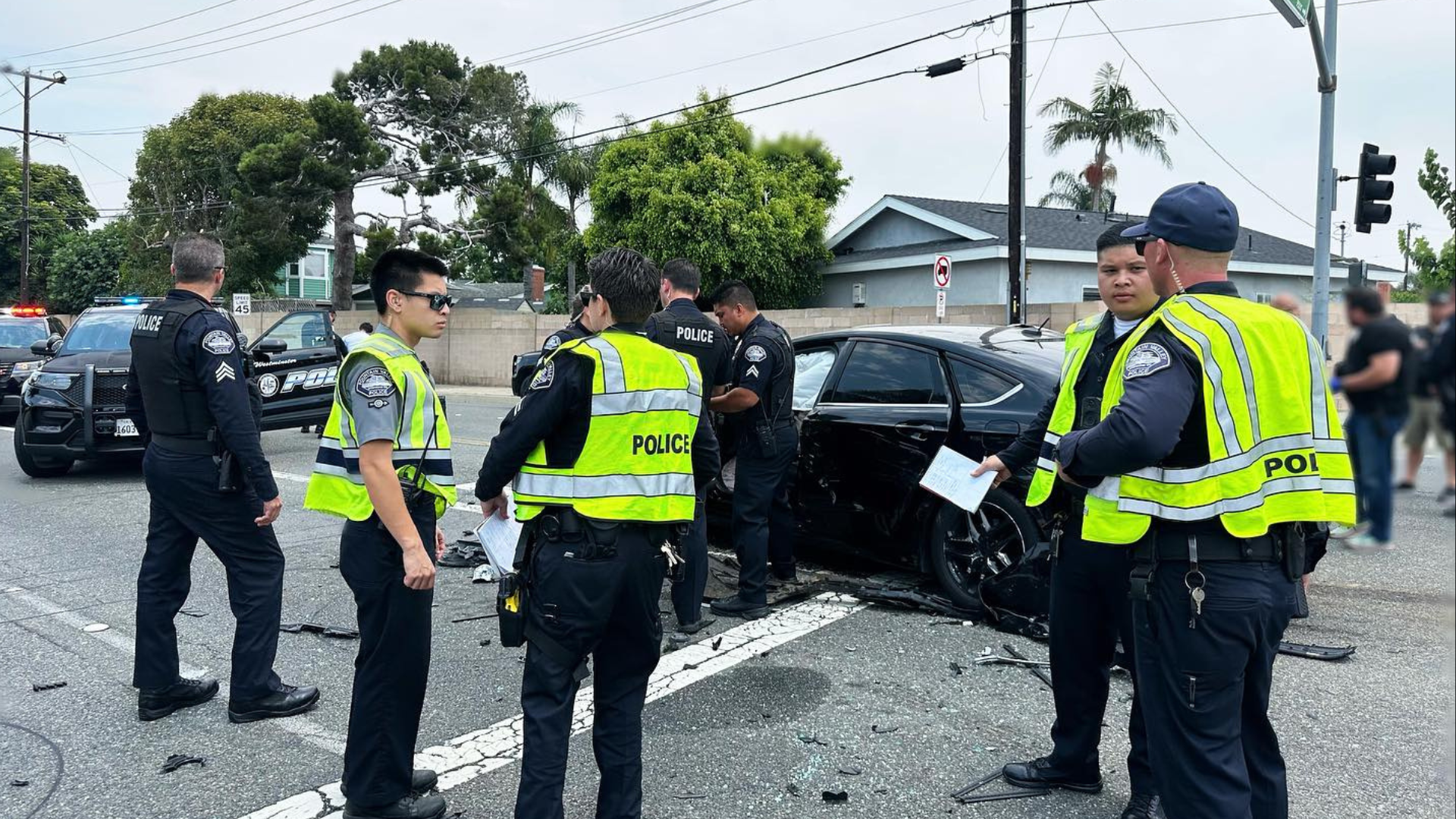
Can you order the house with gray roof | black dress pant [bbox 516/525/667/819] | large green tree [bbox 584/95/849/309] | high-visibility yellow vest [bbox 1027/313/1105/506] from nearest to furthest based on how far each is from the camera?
1. black dress pant [bbox 516/525/667/819]
2. high-visibility yellow vest [bbox 1027/313/1105/506]
3. the house with gray roof
4. large green tree [bbox 584/95/849/309]

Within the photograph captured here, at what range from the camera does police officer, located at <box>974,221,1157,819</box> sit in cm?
312

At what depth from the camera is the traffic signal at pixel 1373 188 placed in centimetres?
115

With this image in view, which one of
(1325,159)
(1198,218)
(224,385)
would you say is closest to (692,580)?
(224,385)

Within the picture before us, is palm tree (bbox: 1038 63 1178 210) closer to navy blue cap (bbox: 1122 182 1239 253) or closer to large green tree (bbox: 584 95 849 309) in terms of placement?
large green tree (bbox: 584 95 849 309)

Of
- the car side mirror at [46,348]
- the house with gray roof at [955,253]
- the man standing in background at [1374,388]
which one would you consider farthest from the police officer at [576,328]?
the house with gray roof at [955,253]

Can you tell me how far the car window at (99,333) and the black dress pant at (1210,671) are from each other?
11.1 m

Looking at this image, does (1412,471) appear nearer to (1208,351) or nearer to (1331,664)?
(1208,351)

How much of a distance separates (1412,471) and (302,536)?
25.4ft

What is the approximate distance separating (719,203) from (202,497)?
20.7m

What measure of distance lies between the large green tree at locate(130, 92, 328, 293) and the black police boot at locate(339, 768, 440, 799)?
29892 millimetres

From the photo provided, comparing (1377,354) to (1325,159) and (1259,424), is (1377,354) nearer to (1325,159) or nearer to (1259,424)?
(1325,159)

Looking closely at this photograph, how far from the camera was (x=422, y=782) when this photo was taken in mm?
3326

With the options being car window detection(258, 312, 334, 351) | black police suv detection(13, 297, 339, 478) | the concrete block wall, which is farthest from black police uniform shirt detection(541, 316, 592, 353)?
the concrete block wall

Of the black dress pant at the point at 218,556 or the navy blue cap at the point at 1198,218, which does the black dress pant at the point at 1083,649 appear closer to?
the navy blue cap at the point at 1198,218
